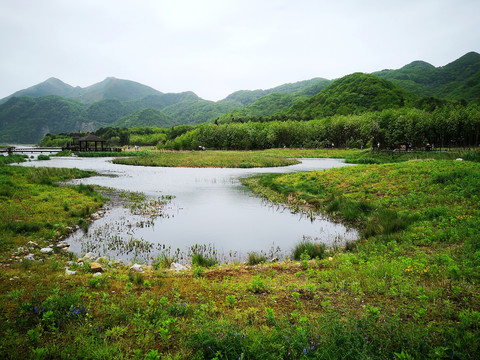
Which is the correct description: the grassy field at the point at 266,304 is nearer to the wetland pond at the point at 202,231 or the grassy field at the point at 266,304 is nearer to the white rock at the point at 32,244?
the white rock at the point at 32,244

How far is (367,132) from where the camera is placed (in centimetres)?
8719

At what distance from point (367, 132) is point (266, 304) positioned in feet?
311

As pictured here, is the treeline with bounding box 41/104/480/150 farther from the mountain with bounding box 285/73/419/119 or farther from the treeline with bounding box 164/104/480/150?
the mountain with bounding box 285/73/419/119

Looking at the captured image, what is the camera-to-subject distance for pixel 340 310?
5172 mm

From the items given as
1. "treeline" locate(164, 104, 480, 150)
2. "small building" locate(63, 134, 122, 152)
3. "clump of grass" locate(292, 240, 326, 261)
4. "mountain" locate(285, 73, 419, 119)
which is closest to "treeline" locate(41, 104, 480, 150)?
"treeline" locate(164, 104, 480, 150)

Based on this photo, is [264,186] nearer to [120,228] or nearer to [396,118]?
[120,228]

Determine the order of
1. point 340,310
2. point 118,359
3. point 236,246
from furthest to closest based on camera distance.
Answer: point 236,246
point 340,310
point 118,359

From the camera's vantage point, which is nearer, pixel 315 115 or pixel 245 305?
pixel 245 305

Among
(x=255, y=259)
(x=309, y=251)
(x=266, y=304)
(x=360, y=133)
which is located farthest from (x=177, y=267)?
(x=360, y=133)

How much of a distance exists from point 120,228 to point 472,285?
1385cm

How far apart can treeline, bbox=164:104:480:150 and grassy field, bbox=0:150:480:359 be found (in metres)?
75.8

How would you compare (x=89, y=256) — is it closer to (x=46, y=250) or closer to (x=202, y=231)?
(x=46, y=250)

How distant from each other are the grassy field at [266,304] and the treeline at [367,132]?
75842 millimetres

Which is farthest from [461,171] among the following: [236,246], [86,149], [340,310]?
[86,149]
